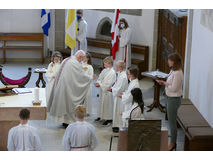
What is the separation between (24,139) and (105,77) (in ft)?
10.7

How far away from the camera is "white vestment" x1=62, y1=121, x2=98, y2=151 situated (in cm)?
569

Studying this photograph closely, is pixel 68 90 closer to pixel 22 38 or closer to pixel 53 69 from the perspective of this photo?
pixel 53 69

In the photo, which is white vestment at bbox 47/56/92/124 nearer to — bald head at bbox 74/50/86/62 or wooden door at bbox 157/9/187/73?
bald head at bbox 74/50/86/62

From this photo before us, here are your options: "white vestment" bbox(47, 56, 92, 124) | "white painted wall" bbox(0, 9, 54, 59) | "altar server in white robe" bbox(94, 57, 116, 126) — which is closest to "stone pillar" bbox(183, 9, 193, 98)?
"altar server in white robe" bbox(94, 57, 116, 126)

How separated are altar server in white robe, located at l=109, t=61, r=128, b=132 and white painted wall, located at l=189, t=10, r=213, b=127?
145 centimetres

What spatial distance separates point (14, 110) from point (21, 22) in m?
8.74

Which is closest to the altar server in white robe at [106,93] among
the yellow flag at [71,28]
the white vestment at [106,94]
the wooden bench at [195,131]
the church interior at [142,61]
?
the white vestment at [106,94]

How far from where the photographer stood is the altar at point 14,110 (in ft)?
22.9

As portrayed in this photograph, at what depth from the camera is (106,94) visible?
8.79 metres

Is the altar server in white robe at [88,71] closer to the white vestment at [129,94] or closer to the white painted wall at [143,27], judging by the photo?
the white vestment at [129,94]

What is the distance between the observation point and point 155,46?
1331 centimetres

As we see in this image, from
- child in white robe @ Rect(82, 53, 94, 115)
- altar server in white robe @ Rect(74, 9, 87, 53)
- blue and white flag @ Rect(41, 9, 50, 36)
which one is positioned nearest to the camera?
child in white robe @ Rect(82, 53, 94, 115)

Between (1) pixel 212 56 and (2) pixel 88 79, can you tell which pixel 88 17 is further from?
(1) pixel 212 56

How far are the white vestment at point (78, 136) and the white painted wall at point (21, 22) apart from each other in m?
10.0
